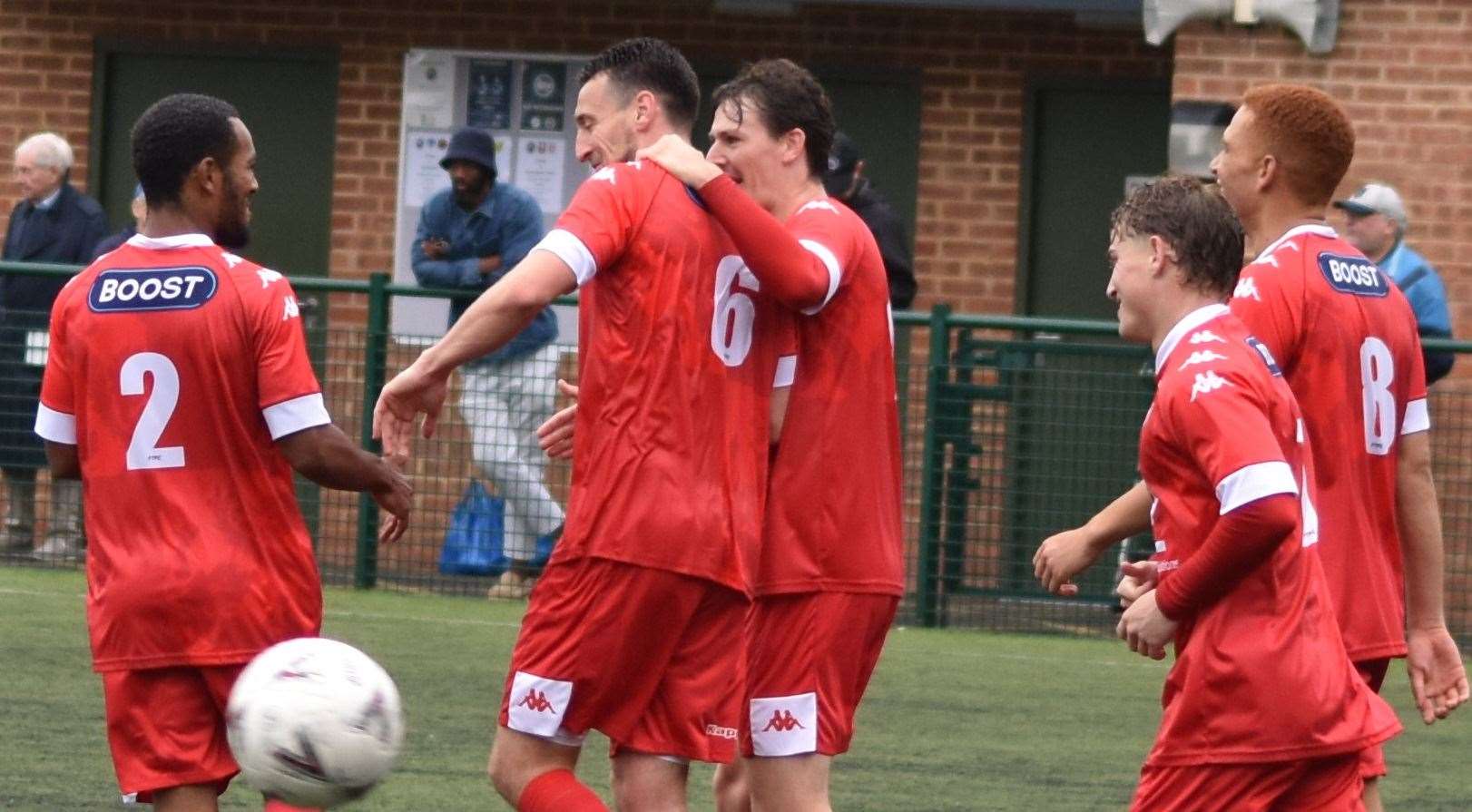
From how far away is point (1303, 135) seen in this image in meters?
5.41

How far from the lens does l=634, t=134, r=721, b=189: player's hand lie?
17.3ft

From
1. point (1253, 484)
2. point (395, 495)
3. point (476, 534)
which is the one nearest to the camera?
point (1253, 484)

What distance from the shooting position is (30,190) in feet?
42.4

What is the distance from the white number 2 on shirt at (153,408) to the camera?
5.23 metres

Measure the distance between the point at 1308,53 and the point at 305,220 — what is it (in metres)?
5.62

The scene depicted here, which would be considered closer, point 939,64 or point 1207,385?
point 1207,385

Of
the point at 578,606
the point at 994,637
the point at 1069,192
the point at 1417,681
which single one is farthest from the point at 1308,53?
the point at 578,606

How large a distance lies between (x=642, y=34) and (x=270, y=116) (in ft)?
7.26

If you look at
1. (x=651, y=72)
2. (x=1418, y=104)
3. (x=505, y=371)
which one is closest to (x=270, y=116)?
(x=505, y=371)

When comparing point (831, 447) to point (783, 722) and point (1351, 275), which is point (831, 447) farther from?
point (1351, 275)

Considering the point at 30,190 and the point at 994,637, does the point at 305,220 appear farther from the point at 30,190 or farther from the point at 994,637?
the point at 994,637

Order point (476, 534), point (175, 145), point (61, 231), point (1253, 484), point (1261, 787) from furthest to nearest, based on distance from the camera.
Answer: point (61, 231) → point (476, 534) → point (175, 145) → point (1261, 787) → point (1253, 484)

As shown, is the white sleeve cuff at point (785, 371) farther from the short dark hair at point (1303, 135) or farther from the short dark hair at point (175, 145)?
the short dark hair at point (175, 145)

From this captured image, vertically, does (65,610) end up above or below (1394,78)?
below
